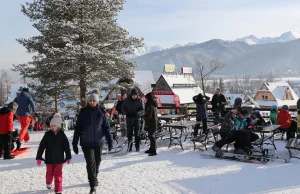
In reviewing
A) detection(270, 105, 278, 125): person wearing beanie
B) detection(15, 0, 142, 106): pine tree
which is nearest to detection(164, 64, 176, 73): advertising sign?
detection(15, 0, 142, 106): pine tree

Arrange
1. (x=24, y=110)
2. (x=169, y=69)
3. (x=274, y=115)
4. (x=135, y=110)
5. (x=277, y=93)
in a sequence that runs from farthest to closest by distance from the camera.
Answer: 1. (x=277, y=93)
2. (x=169, y=69)
3. (x=274, y=115)
4. (x=24, y=110)
5. (x=135, y=110)

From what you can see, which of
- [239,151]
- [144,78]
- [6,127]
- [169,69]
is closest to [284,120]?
[239,151]

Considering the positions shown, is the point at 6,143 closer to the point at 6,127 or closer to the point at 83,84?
the point at 6,127

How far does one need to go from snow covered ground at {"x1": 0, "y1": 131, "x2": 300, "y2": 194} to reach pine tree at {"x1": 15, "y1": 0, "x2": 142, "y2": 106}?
6.90 metres

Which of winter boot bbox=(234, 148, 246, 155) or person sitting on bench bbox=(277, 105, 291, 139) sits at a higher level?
person sitting on bench bbox=(277, 105, 291, 139)

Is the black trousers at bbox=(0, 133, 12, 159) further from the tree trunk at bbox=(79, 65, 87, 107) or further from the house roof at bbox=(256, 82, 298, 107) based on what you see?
the house roof at bbox=(256, 82, 298, 107)

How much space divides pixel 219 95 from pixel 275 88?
49288 mm

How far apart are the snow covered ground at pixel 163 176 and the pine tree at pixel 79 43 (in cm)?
690

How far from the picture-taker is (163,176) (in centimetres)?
634

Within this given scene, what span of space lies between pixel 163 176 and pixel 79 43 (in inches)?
391

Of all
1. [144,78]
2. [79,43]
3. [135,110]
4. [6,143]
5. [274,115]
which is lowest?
[6,143]

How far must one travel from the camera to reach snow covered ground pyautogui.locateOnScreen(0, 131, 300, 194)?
5586 millimetres

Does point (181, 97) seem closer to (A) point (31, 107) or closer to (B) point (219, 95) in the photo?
(B) point (219, 95)

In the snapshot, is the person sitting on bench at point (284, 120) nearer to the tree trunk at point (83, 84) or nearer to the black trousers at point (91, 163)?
the black trousers at point (91, 163)
